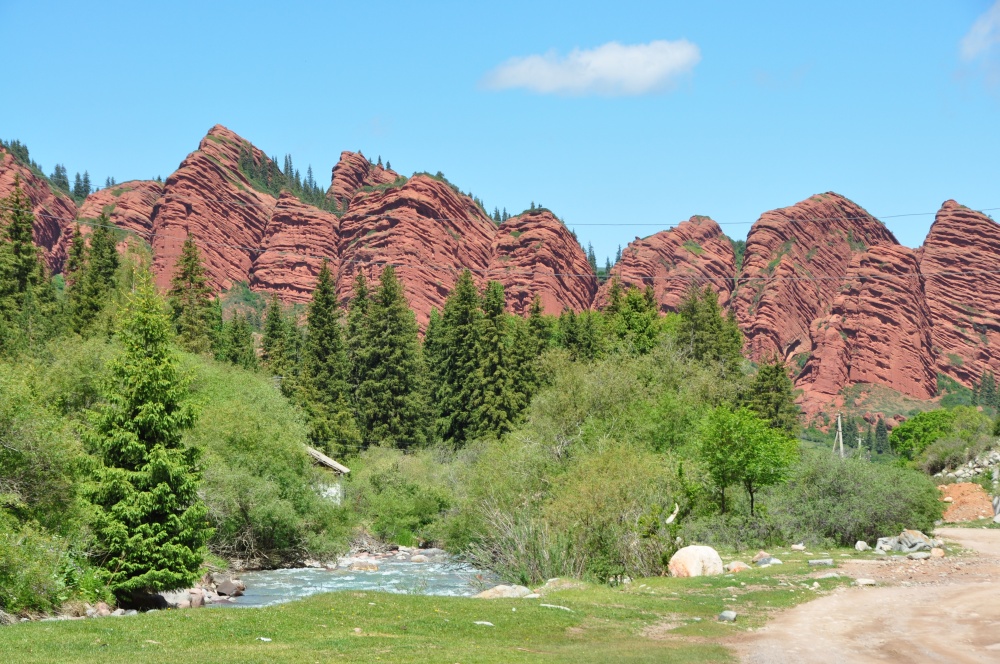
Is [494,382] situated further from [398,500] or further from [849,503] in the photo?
[849,503]

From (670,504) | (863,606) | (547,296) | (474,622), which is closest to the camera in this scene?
(474,622)

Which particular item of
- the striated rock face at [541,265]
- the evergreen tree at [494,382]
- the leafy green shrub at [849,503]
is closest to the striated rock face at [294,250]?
the striated rock face at [541,265]

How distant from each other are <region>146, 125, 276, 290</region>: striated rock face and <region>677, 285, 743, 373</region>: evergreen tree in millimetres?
114203

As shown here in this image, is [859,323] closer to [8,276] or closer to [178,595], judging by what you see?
[8,276]

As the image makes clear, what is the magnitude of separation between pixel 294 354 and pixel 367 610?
6763cm

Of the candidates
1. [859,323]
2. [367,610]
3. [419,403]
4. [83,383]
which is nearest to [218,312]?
[419,403]

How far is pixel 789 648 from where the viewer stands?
14922 millimetres

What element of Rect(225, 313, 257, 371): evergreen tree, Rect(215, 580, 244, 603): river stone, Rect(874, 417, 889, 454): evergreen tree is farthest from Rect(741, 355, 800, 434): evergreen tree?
Rect(874, 417, 889, 454): evergreen tree

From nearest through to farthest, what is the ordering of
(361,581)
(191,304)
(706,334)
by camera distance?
(361,581) → (191,304) → (706,334)

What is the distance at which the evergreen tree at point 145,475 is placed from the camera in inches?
939

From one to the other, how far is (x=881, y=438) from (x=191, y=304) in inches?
4885

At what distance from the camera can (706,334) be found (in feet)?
240

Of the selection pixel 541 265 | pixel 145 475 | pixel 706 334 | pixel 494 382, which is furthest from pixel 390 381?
pixel 541 265

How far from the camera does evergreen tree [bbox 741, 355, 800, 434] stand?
222 ft
